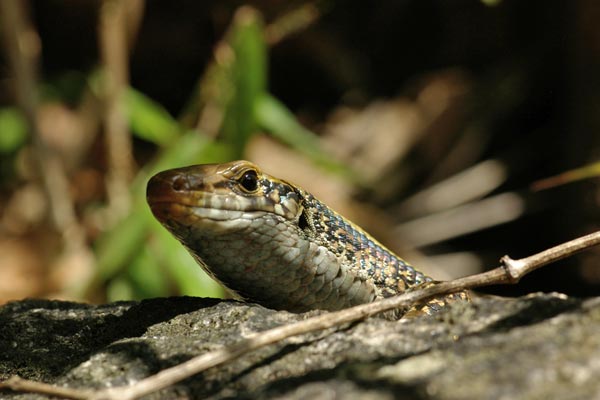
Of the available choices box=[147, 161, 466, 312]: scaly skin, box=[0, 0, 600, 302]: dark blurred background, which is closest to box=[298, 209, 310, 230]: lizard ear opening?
box=[147, 161, 466, 312]: scaly skin

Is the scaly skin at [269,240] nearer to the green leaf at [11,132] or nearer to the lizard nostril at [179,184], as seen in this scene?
the lizard nostril at [179,184]

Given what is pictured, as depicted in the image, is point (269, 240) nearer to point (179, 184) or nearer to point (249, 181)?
point (249, 181)

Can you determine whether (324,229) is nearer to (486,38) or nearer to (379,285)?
(379,285)

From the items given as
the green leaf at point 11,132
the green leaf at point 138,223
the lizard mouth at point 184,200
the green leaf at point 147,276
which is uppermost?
the green leaf at point 11,132

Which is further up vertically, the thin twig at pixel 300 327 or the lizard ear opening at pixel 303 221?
the lizard ear opening at pixel 303 221

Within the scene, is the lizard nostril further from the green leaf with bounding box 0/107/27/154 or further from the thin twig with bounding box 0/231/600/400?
the green leaf with bounding box 0/107/27/154

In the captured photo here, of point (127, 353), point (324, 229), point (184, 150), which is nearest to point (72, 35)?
point (184, 150)

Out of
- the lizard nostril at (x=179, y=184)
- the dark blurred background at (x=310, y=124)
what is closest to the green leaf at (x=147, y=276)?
the dark blurred background at (x=310, y=124)
